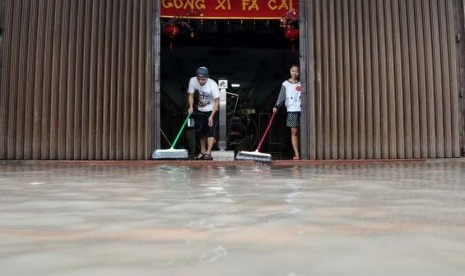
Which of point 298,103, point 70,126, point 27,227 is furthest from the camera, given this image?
point 298,103

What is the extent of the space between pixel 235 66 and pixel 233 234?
1294 cm

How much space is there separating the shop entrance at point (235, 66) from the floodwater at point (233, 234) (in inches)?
244

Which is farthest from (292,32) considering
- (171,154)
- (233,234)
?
(233,234)

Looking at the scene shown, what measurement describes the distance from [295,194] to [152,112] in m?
4.03

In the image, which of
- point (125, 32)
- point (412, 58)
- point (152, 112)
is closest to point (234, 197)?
point (152, 112)

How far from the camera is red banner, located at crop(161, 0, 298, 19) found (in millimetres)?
7094

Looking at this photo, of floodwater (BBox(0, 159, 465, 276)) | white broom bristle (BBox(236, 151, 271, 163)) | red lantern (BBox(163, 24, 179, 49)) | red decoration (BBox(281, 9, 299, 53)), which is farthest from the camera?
red lantern (BBox(163, 24, 179, 49))

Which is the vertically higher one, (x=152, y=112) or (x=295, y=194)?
(x=152, y=112)

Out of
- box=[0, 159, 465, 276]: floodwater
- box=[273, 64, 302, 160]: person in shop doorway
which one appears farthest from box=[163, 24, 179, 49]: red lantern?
box=[0, 159, 465, 276]: floodwater

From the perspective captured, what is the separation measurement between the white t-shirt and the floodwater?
442 cm

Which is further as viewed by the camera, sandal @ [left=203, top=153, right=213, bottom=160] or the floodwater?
sandal @ [left=203, top=153, right=213, bottom=160]

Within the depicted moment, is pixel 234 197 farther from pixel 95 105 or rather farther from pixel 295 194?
pixel 95 105

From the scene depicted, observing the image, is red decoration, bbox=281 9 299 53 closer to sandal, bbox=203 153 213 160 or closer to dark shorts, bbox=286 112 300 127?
dark shorts, bbox=286 112 300 127

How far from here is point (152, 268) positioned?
72cm
